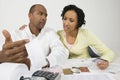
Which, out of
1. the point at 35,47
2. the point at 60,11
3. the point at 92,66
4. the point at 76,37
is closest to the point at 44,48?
the point at 92,66

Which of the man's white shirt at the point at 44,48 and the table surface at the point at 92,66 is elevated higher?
the man's white shirt at the point at 44,48

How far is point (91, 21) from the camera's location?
8.83 ft

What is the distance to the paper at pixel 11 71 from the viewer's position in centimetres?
67

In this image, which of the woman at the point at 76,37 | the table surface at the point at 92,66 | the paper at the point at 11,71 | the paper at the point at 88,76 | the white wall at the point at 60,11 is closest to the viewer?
the paper at the point at 11,71

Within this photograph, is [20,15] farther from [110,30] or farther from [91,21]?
[110,30]

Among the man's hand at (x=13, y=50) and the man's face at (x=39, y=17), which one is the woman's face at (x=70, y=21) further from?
the man's hand at (x=13, y=50)

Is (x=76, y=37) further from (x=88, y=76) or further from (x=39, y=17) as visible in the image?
(x=88, y=76)

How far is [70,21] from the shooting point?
1887mm

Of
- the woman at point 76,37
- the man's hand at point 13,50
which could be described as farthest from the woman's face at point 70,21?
the man's hand at point 13,50

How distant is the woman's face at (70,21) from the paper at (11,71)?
1.16m

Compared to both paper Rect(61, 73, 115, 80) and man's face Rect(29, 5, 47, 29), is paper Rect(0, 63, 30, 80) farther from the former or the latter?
man's face Rect(29, 5, 47, 29)

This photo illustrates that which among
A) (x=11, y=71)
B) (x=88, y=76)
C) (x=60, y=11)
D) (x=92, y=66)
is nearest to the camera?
(x=11, y=71)

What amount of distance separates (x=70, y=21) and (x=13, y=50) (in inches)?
49.0

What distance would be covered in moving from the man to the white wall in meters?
0.80
